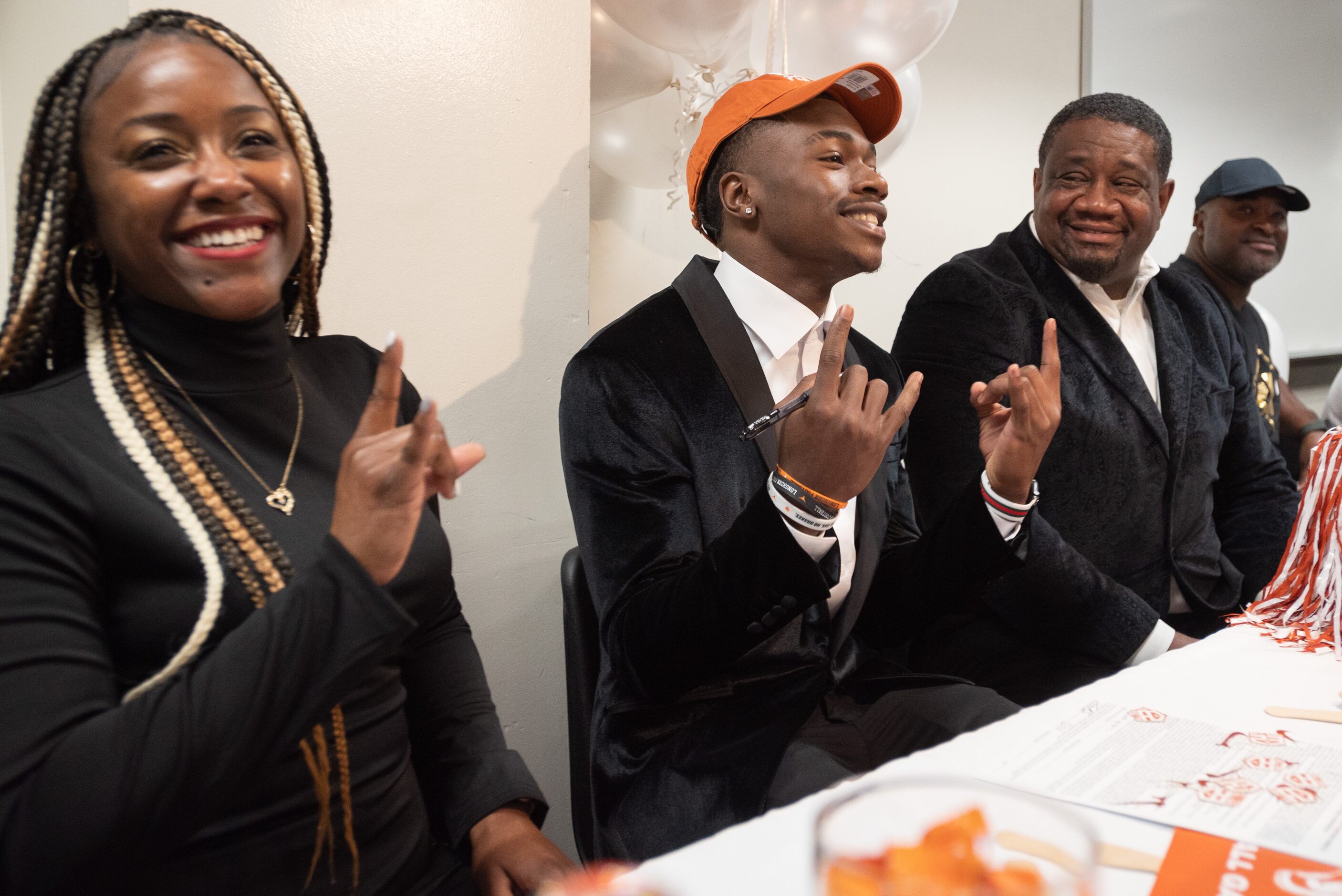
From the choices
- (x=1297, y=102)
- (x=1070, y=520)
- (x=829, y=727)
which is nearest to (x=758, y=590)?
(x=829, y=727)

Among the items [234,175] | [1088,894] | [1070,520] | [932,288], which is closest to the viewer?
[1088,894]

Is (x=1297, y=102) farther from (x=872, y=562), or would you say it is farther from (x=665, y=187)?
(x=872, y=562)

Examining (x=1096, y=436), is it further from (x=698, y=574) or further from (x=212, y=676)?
(x=212, y=676)

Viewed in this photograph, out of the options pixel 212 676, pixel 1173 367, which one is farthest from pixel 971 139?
pixel 212 676

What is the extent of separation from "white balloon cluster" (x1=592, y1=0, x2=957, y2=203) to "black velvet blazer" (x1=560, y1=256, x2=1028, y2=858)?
0.67 m

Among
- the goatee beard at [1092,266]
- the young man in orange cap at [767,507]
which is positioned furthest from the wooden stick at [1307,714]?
the goatee beard at [1092,266]

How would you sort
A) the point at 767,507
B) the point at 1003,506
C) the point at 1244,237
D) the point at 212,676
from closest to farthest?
the point at 212,676 → the point at 767,507 → the point at 1003,506 → the point at 1244,237

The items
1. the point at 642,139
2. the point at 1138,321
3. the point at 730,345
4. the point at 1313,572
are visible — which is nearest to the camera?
the point at 1313,572

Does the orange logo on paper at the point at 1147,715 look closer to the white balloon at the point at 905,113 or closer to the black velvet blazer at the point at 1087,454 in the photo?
the black velvet blazer at the point at 1087,454

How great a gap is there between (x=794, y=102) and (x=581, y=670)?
1054mm

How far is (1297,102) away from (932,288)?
4.05m

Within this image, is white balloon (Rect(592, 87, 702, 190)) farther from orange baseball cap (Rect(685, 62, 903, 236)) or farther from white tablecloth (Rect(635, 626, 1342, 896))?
white tablecloth (Rect(635, 626, 1342, 896))

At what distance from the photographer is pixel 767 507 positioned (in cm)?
125

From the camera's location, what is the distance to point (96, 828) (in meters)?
0.77
